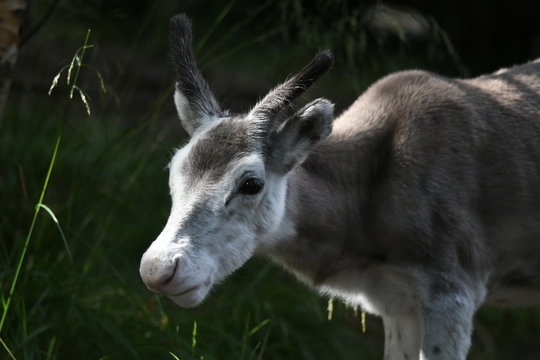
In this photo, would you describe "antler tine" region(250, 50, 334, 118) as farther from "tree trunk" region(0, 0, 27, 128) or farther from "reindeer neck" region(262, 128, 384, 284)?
"tree trunk" region(0, 0, 27, 128)

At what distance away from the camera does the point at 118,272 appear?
5.29 meters

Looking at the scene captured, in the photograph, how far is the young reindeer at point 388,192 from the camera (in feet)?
13.3

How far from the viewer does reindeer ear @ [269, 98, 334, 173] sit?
161 inches

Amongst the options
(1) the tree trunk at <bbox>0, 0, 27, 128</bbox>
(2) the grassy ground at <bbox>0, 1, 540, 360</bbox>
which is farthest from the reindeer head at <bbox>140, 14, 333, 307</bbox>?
(1) the tree trunk at <bbox>0, 0, 27, 128</bbox>

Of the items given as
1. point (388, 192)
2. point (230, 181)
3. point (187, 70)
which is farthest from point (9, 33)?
point (388, 192)

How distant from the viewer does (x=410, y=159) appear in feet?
14.3

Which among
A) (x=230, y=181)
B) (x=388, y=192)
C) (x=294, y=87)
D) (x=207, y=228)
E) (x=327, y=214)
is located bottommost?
(x=327, y=214)

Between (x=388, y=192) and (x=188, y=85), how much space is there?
101 cm

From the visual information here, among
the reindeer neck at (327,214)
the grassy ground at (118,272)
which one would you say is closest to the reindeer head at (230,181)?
the reindeer neck at (327,214)

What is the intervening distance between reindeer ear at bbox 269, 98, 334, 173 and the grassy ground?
0.79 meters

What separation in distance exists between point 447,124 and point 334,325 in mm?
2163

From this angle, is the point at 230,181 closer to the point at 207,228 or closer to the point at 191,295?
the point at 207,228

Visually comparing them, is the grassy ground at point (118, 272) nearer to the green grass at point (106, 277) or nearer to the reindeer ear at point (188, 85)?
the green grass at point (106, 277)

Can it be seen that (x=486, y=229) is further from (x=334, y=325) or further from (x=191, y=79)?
(x=334, y=325)
